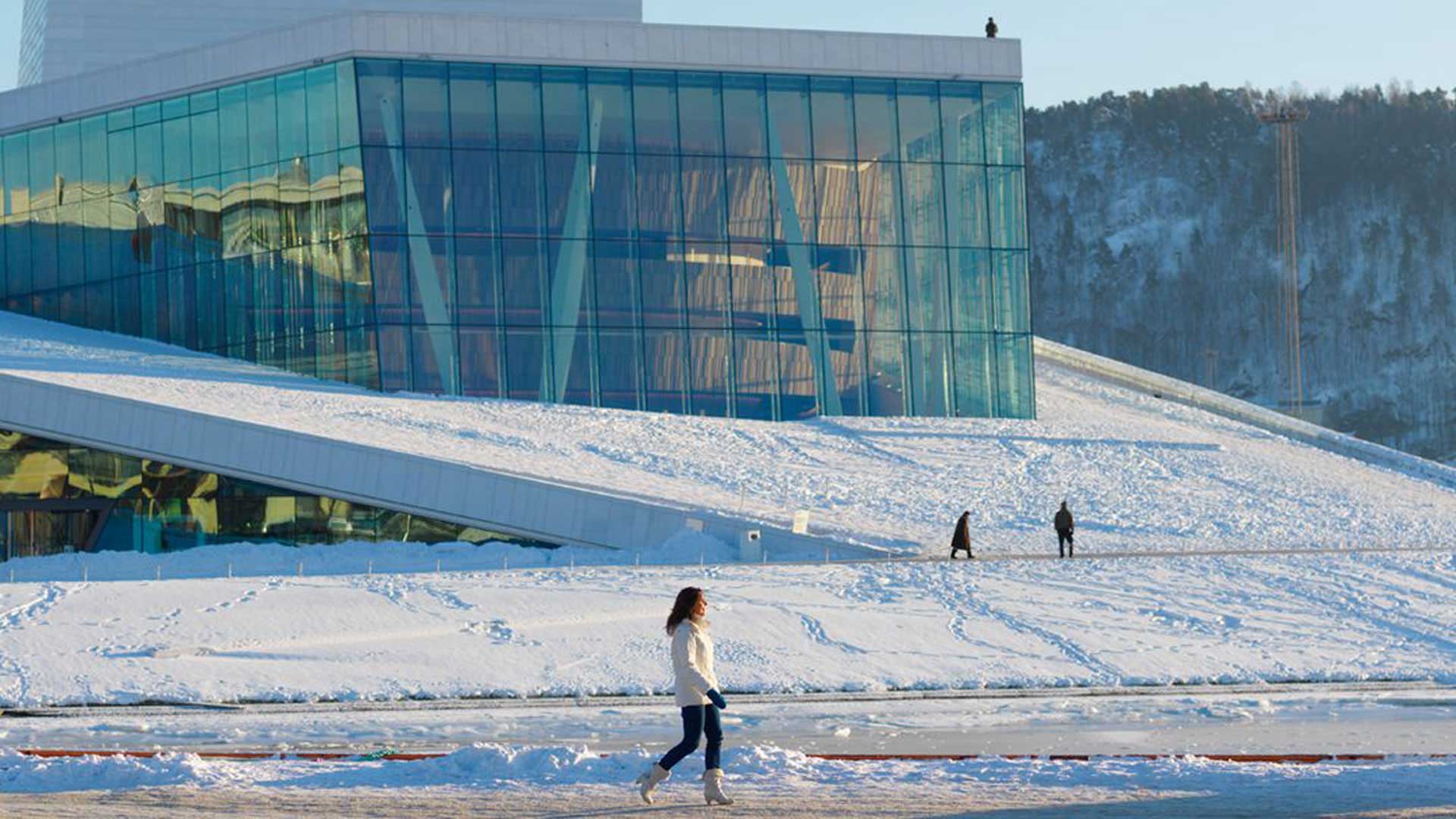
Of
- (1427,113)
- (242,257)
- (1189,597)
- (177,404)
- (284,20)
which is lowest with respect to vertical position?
(1189,597)

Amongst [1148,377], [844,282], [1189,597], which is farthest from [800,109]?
[1189,597]

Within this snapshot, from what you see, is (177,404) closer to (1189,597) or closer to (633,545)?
(633,545)

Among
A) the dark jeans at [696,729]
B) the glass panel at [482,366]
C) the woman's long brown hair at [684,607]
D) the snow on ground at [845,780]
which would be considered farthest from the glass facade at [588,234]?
the dark jeans at [696,729]

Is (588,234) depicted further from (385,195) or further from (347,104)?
(347,104)

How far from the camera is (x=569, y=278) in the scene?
43562 mm

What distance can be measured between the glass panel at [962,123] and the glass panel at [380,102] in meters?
11.4

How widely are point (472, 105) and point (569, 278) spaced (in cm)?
391

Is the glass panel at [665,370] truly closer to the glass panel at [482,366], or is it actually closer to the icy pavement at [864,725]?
the glass panel at [482,366]

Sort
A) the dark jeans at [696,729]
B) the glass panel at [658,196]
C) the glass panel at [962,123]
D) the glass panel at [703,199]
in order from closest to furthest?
the dark jeans at [696,729]
the glass panel at [658,196]
the glass panel at [703,199]
the glass panel at [962,123]

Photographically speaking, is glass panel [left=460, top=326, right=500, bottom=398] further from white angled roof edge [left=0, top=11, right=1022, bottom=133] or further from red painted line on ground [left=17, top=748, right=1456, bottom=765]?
red painted line on ground [left=17, top=748, right=1456, bottom=765]

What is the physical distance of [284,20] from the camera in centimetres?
5706

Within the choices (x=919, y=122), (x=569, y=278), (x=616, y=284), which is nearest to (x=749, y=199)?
(x=616, y=284)

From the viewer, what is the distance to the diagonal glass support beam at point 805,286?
44844 mm

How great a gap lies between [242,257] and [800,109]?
11.8m
